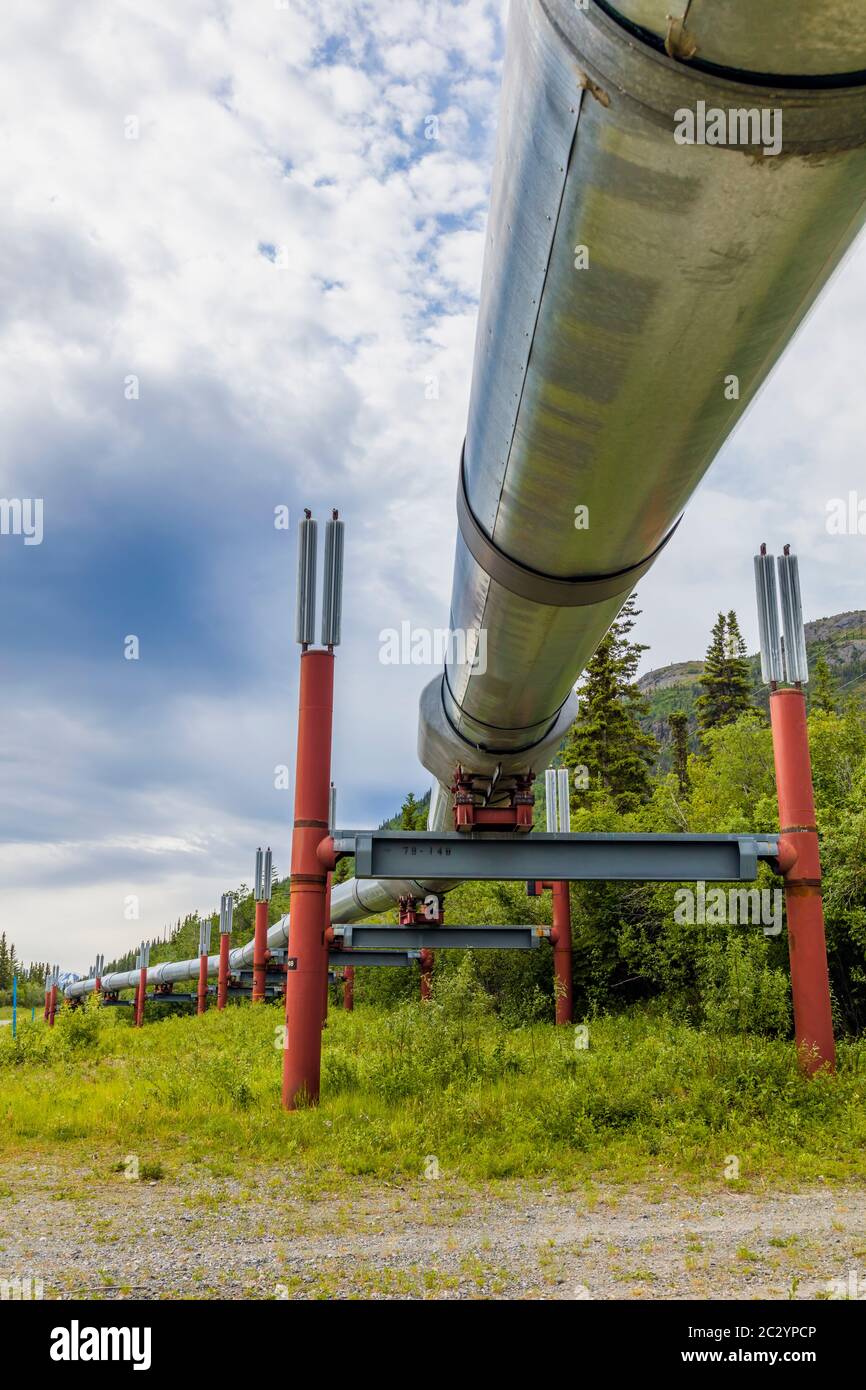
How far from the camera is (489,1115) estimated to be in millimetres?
9211

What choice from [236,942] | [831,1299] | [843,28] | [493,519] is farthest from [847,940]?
[236,942]

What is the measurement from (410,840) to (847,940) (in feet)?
24.6

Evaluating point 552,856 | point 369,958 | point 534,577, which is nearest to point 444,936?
point 369,958

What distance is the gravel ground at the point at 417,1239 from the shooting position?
199 inches

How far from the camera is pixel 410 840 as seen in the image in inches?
408

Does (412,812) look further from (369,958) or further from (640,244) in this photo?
(640,244)

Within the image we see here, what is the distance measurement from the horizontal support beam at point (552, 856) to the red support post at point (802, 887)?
58cm

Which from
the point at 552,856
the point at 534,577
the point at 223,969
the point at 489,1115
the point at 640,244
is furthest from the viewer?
the point at 223,969

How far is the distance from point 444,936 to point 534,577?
10609 mm

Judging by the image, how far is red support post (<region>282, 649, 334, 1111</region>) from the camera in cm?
1002

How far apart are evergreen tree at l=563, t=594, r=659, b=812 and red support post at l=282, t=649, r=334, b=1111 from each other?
29523mm

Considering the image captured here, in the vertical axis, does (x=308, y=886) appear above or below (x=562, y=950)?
above

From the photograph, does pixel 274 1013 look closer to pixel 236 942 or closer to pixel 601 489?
pixel 601 489

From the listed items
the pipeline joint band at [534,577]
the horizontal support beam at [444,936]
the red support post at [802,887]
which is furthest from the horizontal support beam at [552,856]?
the horizontal support beam at [444,936]
